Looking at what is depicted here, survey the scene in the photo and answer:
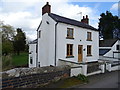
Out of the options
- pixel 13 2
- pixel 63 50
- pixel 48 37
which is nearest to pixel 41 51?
pixel 48 37

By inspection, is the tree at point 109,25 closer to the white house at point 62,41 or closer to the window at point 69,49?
the white house at point 62,41

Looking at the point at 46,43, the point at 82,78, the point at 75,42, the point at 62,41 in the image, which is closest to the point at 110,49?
the point at 75,42

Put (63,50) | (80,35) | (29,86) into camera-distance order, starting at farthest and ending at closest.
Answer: (80,35), (63,50), (29,86)

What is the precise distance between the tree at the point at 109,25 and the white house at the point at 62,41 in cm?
2476

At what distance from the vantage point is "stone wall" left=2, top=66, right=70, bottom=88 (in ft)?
19.5

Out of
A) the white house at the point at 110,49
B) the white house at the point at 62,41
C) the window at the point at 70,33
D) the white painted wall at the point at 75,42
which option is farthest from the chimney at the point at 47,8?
the white house at the point at 110,49

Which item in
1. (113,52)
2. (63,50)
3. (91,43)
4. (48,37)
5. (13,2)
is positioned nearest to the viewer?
(13,2)

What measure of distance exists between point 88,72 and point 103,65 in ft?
8.39

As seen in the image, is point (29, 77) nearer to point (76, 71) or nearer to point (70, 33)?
point (76, 71)

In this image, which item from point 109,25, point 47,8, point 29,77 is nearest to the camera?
point 29,77

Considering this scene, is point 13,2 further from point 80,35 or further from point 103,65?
point 103,65

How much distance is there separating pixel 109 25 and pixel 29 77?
41.0 meters

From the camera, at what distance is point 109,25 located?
42062mm

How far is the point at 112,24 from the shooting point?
137ft
